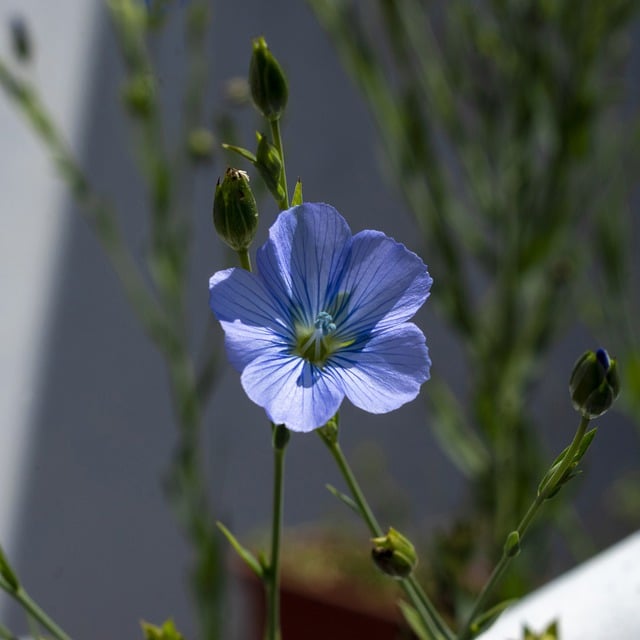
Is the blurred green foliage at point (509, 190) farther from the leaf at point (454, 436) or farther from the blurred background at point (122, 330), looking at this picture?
the blurred background at point (122, 330)

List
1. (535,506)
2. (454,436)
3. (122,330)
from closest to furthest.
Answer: (535,506), (454,436), (122,330)

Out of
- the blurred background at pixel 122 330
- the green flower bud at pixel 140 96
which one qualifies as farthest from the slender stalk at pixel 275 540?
the blurred background at pixel 122 330

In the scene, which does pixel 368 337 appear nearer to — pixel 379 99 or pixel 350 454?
pixel 379 99

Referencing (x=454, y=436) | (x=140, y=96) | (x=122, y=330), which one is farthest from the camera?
(x=122, y=330)

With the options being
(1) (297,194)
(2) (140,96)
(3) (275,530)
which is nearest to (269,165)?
(1) (297,194)

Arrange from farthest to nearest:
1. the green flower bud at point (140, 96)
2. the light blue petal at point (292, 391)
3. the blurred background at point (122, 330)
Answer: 1. the blurred background at point (122, 330)
2. the green flower bud at point (140, 96)
3. the light blue petal at point (292, 391)

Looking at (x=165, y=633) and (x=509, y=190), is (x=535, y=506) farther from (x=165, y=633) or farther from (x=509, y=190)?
(x=509, y=190)
